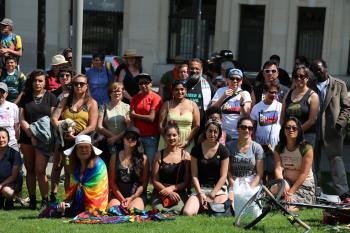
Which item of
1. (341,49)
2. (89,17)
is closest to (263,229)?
(341,49)

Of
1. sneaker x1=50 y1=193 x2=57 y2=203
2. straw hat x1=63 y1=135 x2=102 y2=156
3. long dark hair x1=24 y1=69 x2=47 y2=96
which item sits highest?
long dark hair x1=24 y1=69 x2=47 y2=96

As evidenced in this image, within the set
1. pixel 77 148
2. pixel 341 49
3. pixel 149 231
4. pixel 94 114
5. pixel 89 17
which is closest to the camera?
pixel 149 231

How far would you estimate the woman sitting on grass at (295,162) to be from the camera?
8977mm

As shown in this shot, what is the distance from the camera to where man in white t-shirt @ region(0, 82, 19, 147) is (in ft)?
32.3

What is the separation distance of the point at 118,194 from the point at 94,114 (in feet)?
3.82

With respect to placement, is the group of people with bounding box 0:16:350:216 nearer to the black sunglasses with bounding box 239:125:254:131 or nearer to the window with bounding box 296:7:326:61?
the black sunglasses with bounding box 239:125:254:131

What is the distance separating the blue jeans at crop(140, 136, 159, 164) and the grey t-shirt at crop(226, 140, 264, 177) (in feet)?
4.49

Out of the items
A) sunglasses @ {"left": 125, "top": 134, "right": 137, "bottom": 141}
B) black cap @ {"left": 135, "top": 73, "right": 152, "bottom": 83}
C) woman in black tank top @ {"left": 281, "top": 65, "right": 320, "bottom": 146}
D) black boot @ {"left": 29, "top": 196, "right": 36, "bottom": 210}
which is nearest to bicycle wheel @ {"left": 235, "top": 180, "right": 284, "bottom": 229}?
woman in black tank top @ {"left": 281, "top": 65, "right": 320, "bottom": 146}

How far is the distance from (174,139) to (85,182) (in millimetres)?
1330

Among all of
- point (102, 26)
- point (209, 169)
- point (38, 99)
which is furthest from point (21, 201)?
point (102, 26)

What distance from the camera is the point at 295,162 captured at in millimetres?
9109

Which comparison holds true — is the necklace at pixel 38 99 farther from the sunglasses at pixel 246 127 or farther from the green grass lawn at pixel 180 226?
the sunglasses at pixel 246 127

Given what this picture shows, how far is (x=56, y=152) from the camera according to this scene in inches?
379

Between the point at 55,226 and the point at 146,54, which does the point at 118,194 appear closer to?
the point at 55,226
